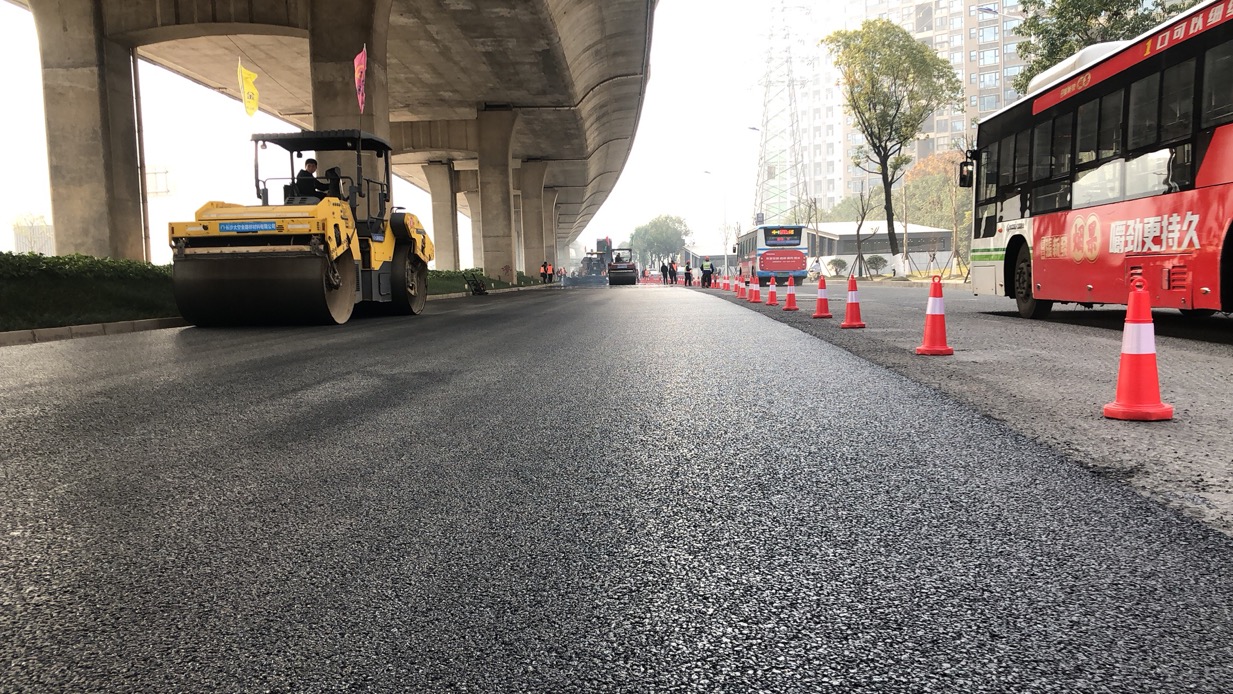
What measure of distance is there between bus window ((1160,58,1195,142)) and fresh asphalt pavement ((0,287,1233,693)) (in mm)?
6818

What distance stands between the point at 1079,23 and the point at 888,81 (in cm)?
1780

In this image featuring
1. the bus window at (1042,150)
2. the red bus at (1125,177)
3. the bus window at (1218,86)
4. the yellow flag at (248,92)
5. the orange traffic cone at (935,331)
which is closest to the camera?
the orange traffic cone at (935,331)

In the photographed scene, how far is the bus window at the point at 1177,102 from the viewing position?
9.77 meters

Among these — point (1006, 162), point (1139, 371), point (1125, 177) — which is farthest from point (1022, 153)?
point (1139, 371)

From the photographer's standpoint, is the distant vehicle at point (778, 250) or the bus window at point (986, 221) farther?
the distant vehicle at point (778, 250)

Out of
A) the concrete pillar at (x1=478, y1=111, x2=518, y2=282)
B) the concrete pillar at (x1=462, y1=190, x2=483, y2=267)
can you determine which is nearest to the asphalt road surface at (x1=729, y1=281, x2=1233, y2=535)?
the concrete pillar at (x1=478, y1=111, x2=518, y2=282)

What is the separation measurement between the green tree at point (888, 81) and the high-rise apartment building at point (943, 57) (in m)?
56.6

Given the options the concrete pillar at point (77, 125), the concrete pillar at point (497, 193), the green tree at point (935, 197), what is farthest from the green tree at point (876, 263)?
the concrete pillar at point (77, 125)

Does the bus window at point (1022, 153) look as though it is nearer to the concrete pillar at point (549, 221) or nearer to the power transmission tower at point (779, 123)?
the concrete pillar at point (549, 221)

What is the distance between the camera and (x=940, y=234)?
2827 inches

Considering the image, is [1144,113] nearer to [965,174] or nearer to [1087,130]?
[1087,130]

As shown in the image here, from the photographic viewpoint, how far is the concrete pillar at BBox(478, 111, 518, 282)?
40031mm

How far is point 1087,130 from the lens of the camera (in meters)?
12.0

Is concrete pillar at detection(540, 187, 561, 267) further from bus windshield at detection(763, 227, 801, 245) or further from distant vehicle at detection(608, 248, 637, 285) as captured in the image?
bus windshield at detection(763, 227, 801, 245)
